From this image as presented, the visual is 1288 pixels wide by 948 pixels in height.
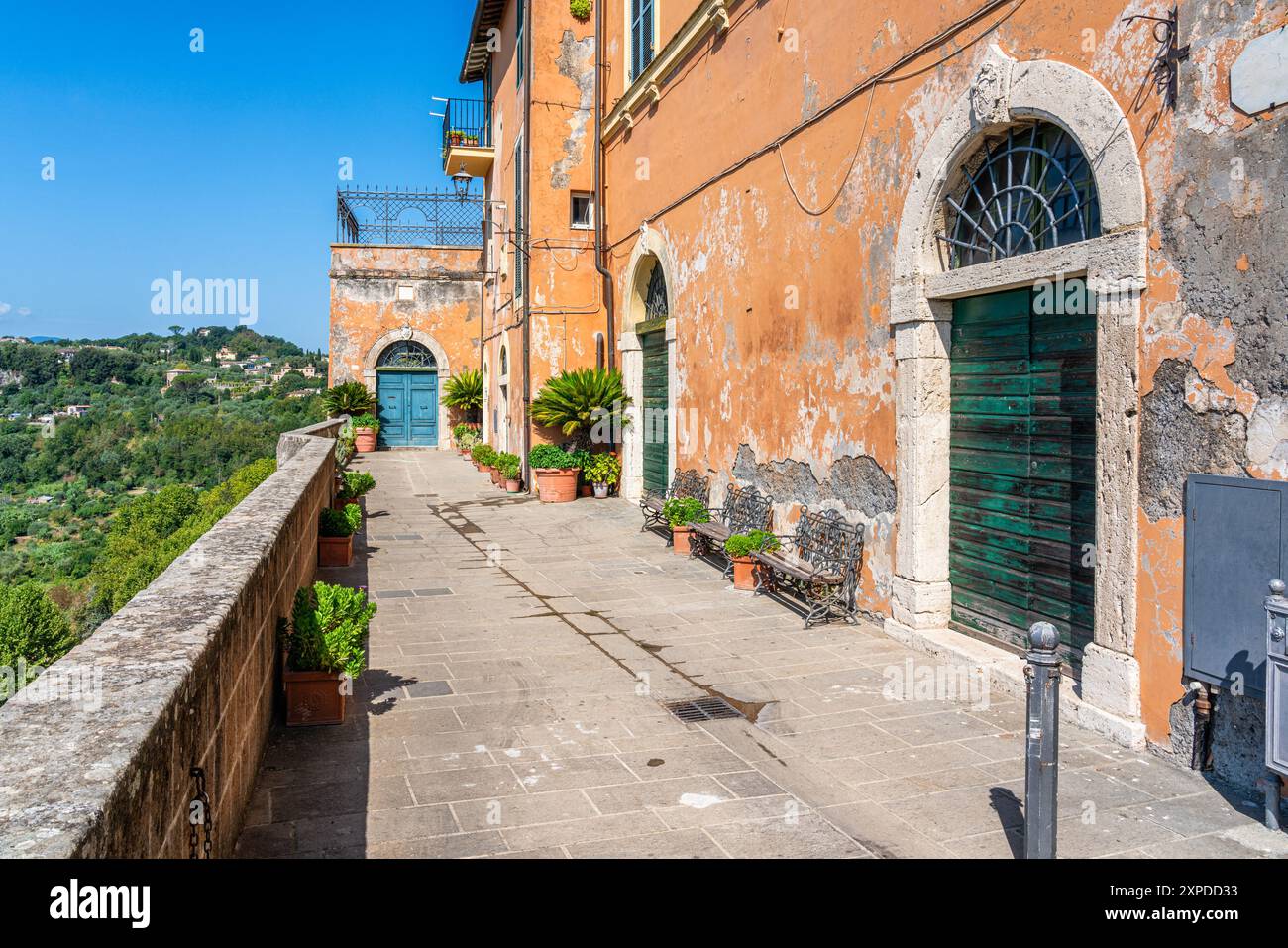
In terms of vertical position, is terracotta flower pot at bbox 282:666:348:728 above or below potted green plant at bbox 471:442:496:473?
below

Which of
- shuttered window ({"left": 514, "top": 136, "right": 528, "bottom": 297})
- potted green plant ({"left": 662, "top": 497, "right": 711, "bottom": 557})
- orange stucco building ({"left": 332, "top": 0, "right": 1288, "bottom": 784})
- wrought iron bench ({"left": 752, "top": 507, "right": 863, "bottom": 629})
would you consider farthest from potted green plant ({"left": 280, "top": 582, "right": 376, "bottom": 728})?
shuttered window ({"left": 514, "top": 136, "right": 528, "bottom": 297})

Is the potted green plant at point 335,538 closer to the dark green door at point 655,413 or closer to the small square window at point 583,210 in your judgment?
the dark green door at point 655,413

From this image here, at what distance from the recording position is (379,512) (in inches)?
552

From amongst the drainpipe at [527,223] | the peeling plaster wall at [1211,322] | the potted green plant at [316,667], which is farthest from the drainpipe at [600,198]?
the peeling plaster wall at [1211,322]

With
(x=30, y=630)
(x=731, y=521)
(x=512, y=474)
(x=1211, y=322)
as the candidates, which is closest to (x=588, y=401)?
(x=512, y=474)

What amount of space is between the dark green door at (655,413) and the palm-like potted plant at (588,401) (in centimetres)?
59

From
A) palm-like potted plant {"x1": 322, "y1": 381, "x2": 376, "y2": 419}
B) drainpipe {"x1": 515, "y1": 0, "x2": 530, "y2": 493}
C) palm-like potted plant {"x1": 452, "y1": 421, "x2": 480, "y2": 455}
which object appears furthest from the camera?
palm-like potted plant {"x1": 322, "y1": 381, "x2": 376, "y2": 419}

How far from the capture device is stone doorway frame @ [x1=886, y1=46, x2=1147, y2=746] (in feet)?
15.9

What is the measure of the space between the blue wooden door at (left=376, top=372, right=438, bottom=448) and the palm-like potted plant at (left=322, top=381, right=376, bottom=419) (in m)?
0.66

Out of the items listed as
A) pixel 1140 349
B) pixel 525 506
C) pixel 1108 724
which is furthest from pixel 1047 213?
pixel 525 506

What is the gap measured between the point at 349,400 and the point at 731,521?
58.0 ft

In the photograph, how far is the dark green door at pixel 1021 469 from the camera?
216 inches

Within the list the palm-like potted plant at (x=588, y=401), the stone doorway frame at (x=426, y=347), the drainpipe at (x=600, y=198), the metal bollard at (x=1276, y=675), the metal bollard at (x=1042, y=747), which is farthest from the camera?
the stone doorway frame at (x=426, y=347)

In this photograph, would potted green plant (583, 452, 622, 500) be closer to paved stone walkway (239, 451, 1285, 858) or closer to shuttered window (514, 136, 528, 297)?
shuttered window (514, 136, 528, 297)
